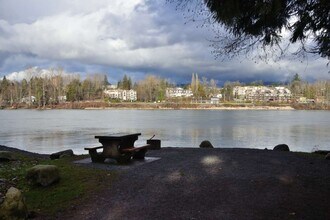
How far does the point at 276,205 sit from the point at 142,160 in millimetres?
6392

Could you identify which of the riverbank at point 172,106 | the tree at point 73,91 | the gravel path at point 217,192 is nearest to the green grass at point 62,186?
the gravel path at point 217,192

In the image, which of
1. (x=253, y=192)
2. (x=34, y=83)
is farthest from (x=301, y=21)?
(x=34, y=83)

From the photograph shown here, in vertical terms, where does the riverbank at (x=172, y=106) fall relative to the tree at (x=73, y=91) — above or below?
below

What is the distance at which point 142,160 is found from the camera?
1367 cm

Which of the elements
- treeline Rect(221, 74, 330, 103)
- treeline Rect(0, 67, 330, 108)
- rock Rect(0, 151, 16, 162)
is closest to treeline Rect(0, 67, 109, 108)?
treeline Rect(0, 67, 330, 108)

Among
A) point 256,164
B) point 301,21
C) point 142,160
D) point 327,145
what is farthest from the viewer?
point 327,145

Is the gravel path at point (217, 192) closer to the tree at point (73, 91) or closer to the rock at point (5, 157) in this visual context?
the rock at point (5, 157)

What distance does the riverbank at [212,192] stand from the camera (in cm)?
770

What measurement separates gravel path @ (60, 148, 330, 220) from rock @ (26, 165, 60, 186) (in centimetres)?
152

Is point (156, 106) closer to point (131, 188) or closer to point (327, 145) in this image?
point (327, 145)

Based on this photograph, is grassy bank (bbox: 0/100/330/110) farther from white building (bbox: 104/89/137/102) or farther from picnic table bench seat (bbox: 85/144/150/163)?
picnic table bench seat (bbox: 85/144/150/163)

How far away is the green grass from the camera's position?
8.49 m

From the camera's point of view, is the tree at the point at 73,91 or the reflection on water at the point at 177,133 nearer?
the reflection on water at the point at 177,133

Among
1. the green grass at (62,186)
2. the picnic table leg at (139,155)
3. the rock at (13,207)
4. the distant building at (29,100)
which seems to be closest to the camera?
the rock at (13,207)
